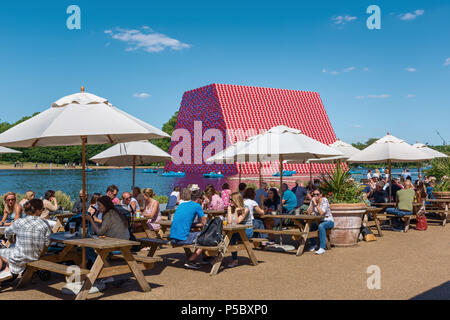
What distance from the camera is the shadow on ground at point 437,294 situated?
4844 millimetres

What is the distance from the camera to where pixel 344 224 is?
8.52 metres

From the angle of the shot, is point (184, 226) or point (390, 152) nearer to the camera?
point (184, 226)

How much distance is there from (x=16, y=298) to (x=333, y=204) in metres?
5.66

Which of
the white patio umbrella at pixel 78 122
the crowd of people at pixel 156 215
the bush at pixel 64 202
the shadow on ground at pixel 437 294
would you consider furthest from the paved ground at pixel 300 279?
the bush at pixel 64 202

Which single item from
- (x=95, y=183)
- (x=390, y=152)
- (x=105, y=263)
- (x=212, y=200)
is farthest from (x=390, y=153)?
(x=95, y=183)

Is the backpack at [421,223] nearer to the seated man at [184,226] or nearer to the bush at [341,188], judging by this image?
the bush at [341,188]

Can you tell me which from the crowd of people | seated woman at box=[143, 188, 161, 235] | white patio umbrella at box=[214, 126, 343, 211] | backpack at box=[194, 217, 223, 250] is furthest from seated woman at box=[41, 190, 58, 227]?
backpack at box=[194, 217, 223, 250]

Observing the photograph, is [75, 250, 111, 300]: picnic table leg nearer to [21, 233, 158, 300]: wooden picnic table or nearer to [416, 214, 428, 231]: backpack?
[21, 233, 158, 300]: wooden picnic table

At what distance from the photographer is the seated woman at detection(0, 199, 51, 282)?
5.28 meters

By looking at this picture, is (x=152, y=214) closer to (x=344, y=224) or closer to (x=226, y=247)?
(x=226, y=247)

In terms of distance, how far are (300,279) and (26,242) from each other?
3407mm

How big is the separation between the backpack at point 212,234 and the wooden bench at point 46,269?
1.83 m
